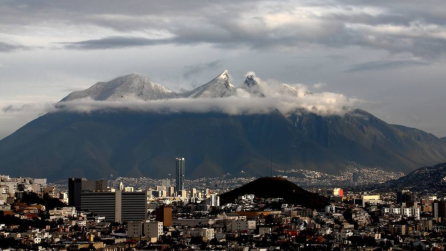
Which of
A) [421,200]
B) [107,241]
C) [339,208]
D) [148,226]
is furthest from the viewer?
[421,200]

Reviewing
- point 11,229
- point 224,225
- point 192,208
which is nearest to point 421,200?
point 192,208

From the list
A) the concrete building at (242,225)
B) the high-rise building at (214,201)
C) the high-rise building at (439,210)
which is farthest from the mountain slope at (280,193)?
the concrete building at (242,225)

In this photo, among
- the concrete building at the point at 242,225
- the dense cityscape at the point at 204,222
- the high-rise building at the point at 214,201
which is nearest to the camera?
the dense cityscape at the point at 204,222

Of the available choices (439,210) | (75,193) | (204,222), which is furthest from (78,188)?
(439,210)

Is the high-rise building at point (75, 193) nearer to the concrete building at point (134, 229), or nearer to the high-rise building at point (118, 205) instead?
the high-rise building at point (118, 205)

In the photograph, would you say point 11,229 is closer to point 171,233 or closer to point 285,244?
point 171,233

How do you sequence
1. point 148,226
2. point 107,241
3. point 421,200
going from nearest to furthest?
point 107,241, point 148,226, point 421,200

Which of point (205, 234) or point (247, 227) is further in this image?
point (247, 227)
